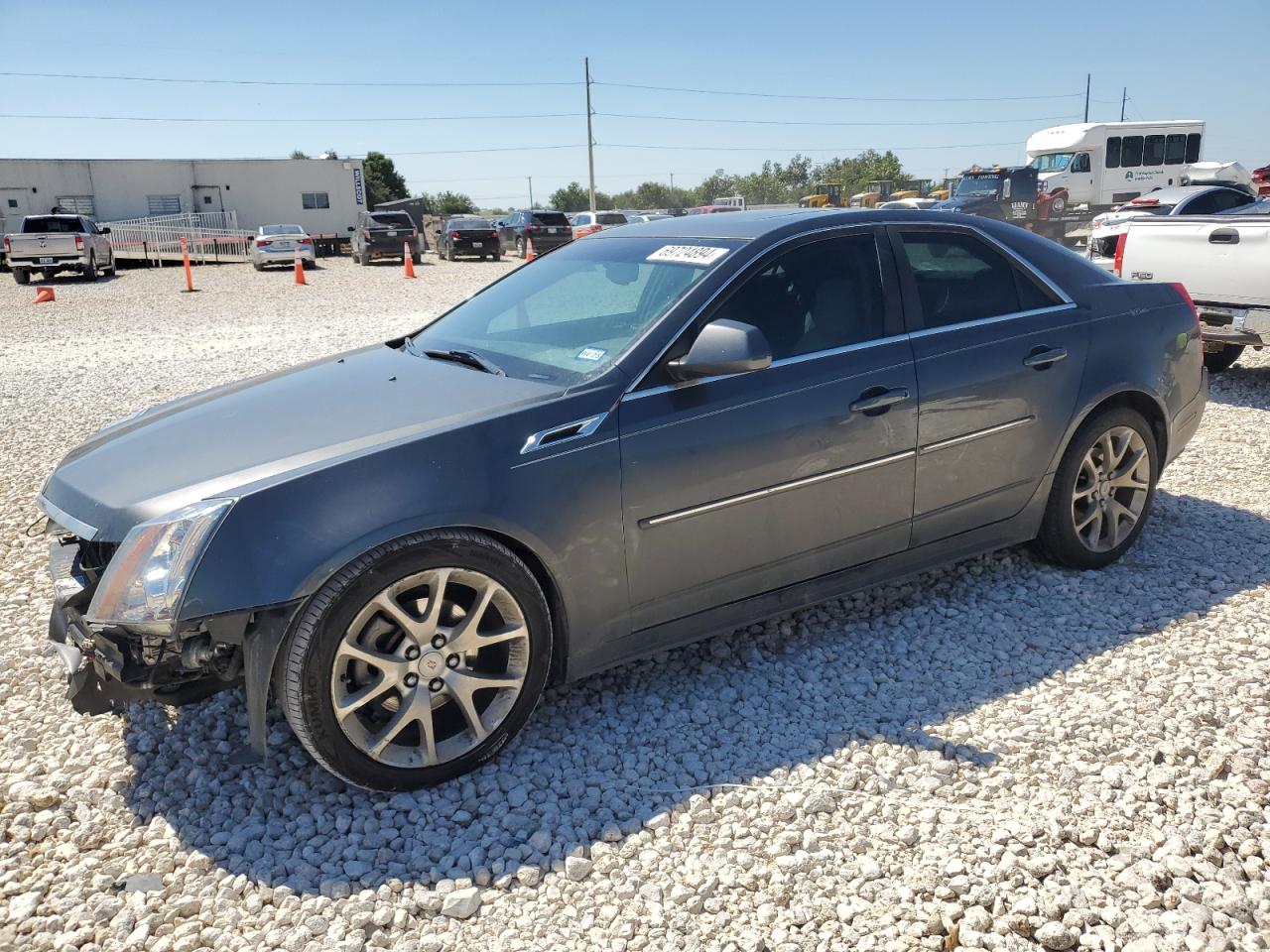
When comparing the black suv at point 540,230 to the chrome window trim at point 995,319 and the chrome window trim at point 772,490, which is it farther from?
the chrome window trim at point 772,490

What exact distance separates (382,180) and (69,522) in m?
89.3

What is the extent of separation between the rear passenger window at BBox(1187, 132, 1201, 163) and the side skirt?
33.9 metres

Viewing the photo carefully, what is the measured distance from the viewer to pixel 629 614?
326cm

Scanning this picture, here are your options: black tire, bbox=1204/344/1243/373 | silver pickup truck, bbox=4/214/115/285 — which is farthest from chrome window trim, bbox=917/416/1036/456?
silver pickup truck, bbox=4/214/115/285

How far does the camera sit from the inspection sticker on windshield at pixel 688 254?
3615mm

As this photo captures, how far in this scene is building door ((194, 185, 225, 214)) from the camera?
4006cm

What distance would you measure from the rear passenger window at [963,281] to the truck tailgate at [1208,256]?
3.83 meters

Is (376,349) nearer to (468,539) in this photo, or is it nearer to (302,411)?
(302,411)

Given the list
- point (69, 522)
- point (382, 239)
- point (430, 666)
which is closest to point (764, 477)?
point (430, 666)

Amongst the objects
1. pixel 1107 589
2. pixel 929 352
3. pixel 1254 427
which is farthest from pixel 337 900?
pixel 1254 427

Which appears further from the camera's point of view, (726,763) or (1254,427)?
(1254,427)

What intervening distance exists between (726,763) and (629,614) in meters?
0.57

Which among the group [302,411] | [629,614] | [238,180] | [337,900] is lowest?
[337,900]

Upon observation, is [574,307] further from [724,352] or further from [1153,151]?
[1153,151]
